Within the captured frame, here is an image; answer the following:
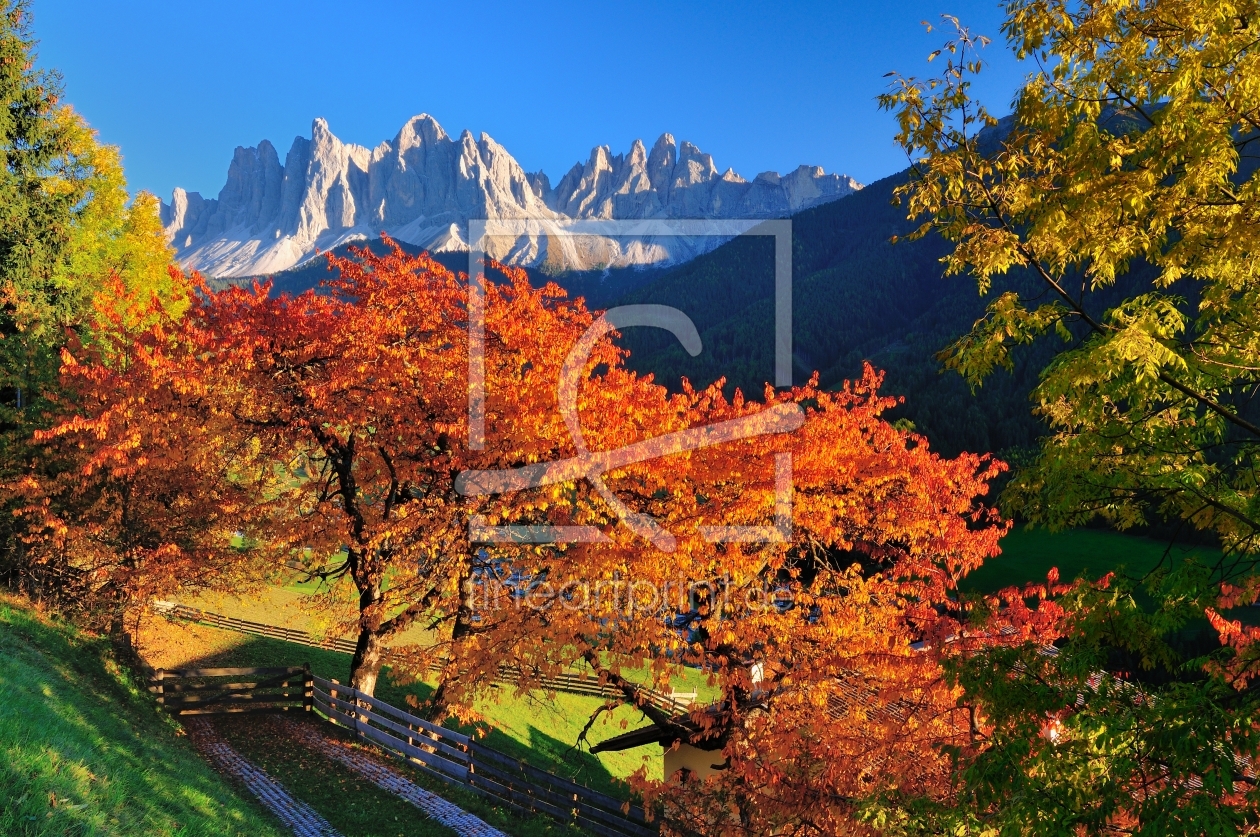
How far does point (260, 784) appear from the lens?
1226 centimetres

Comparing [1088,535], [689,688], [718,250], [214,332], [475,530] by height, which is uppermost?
[718,250]

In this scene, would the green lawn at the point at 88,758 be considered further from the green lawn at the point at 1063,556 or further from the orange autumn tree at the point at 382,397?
the green lawn at the point at 1063,556

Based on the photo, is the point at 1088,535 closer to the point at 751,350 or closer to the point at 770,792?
the point at 770,792

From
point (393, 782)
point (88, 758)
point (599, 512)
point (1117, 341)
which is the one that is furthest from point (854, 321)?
point (88, 758)

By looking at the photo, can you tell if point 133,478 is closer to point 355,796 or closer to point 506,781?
point 355,796

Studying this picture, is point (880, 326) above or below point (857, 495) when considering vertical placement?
above

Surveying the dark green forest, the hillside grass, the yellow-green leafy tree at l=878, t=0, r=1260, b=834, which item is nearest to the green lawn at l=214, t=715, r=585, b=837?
the hillside grass

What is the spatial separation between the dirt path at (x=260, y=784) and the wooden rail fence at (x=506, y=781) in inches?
104

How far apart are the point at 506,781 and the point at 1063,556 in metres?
52.5

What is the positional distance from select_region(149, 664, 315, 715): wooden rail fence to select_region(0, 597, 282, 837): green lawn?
38.0 inches

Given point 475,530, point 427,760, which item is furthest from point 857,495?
point 427,760

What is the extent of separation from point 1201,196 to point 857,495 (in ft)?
28.1

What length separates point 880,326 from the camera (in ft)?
441

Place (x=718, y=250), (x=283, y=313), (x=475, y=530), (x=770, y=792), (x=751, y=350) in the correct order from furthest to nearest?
(x=718, y=250)
(x=751, y=350)
(x=283, y=313)
(x=475, y=530)
(x=770, y=792)
